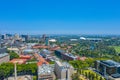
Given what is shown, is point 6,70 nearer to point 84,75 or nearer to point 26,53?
point 84,75

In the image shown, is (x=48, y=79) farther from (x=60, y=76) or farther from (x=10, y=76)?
(x=10, y=76)

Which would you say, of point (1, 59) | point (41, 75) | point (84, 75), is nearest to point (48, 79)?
point (41, 75)

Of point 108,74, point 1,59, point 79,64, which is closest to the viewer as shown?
point 108,74

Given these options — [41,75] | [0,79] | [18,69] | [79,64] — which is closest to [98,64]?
[79,64]

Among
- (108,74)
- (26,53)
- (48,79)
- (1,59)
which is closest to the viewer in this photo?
(48,79)

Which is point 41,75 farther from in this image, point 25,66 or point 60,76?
point 25,66

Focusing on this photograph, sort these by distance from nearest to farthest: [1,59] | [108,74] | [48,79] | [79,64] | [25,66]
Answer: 1. [48,79]
2. [108,74]
3. [25,66]
4. [79,64]
5. [1,59]

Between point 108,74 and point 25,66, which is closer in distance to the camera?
point 108,74

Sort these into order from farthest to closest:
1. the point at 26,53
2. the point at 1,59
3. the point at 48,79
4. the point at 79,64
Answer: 1. the point at 26,53
2. the point at 1,59
3. the point at 79,64
4. the point at 48,79

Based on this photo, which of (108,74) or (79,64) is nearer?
(108,74)
